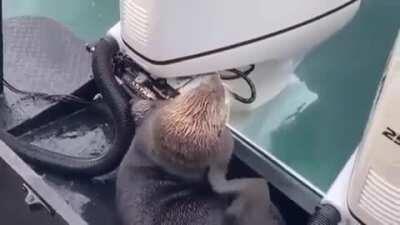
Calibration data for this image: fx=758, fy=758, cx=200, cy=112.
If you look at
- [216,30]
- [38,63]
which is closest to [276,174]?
[216,30]

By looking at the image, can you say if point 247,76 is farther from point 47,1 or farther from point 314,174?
point 47,1

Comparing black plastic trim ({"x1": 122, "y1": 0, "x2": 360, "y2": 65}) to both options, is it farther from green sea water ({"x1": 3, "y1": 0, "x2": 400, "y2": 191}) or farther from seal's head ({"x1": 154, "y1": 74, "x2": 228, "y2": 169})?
green sea water ({"x1": 3, "y1": 0, "x2": 400, "y2": 191})

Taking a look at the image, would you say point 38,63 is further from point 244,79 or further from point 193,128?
point 193,128

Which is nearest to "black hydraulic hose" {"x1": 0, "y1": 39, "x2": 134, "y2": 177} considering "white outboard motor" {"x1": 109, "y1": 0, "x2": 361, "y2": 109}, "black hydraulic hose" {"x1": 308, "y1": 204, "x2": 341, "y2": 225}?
"white outboard motor" {"x1": 109, "y1": 0, "x2": 361, "y2": 109}

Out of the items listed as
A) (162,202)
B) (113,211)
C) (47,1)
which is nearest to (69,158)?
(113,211)

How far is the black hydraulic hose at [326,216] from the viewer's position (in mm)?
936

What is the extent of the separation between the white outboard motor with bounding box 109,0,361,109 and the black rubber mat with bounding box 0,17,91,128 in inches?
8.0

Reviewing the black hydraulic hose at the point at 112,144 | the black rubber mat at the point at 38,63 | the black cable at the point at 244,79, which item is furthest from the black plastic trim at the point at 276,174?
the black rubber mat at the point at 38,63

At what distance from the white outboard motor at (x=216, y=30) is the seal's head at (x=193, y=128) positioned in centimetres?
11

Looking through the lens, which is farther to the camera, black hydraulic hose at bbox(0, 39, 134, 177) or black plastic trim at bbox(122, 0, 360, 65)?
black hydraulic hose at bbox(0, 39, 134, 177)

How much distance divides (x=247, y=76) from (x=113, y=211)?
0.29 m

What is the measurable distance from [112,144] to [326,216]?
0.36 metres

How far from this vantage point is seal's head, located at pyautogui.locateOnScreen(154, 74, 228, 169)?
861 mm

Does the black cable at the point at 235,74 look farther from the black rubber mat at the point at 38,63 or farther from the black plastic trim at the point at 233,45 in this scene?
the black rubber mat at the point at 38,63
